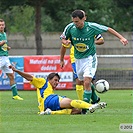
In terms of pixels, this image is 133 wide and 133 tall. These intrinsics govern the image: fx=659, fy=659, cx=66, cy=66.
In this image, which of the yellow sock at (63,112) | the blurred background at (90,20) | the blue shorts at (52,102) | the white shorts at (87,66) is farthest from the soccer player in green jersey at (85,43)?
the blurred background at (90,20)

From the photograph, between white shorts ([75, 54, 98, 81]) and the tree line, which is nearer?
white shorts ([75, 54, 98, 81])

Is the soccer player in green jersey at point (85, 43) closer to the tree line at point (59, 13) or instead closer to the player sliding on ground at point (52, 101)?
the player sliding on ground at point (52, 101)

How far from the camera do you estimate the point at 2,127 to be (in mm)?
10508

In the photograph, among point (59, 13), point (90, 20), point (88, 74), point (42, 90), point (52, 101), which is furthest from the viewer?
point (90, 20)

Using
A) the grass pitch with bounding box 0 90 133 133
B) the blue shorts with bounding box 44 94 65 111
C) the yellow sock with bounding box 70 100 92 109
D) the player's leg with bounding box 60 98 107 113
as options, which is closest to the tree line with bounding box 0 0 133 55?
the grass pitch with bounding box 0 90 133 133

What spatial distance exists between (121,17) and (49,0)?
8025 millimetres

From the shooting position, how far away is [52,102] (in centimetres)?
1269

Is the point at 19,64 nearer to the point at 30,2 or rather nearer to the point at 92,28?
the point at 30,2

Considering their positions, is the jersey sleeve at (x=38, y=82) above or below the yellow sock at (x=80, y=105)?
above

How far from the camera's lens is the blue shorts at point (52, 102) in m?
12.7

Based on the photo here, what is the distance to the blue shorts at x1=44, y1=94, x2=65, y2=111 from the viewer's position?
12.7 m

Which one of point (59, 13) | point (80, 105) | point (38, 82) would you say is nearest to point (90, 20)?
point (59, 13)

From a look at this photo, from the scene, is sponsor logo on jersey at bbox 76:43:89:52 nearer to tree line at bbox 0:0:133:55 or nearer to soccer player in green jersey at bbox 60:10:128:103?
soccer player in green jersey at bbox 60:10:128:103

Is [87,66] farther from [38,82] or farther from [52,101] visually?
[52,101]
